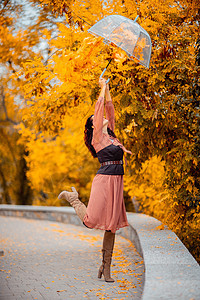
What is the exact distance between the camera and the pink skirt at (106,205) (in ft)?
16.4

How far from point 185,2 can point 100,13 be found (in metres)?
1.44

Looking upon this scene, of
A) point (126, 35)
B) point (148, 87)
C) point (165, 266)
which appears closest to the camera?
point (165, 266)

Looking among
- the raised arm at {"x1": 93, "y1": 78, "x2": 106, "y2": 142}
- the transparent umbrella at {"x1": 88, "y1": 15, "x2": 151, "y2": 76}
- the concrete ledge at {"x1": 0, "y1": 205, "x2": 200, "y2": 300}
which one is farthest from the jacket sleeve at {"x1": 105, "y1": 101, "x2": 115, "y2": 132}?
the concrete ledge at {"x1": 0, "y1": 205, "x2": 200, "y2": 300}

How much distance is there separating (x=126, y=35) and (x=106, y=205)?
2.22 m

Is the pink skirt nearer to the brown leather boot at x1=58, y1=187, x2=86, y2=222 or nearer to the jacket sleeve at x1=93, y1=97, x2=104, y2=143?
the brown leather boot at x1=58, y1=187, x2=86, y2=222

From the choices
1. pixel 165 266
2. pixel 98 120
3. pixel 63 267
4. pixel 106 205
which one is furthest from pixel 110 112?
pixel 63 267

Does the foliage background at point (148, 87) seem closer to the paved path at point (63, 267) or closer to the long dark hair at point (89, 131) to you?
the long dark hair at point (89, 131)

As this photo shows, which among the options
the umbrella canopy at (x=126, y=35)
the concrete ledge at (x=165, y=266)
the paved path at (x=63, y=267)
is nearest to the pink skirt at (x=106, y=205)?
the concrete ledge at (x=165, y=266)

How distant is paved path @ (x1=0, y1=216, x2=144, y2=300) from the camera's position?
191 inches

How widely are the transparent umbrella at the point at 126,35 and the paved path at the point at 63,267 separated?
2.73 m

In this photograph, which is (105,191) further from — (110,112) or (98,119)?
(110,112)

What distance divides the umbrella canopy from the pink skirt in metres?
1.66

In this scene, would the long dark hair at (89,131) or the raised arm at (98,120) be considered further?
the long dark hair at (89,131)

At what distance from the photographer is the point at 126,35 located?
580 centimetres
